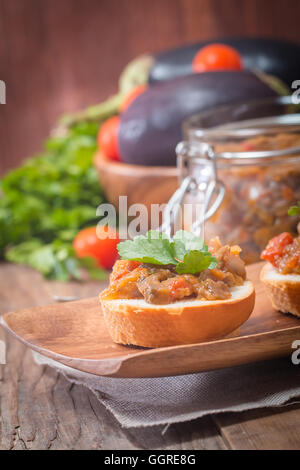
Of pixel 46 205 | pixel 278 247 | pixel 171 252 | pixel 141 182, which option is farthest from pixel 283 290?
pixel 46 205

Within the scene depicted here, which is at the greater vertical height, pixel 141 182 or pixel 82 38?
pixel 82 38

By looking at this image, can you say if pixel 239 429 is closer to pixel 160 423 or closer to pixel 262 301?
pixel 160 423

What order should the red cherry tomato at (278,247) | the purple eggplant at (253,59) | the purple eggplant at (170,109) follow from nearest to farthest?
1. the red cherry tomato at (278,247)
2. the purple eggplant at (170,109)
3. the purple eggplant at (253,59)

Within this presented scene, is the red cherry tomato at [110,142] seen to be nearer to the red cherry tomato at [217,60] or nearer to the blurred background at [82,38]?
the red cherry tomato at [217,60]

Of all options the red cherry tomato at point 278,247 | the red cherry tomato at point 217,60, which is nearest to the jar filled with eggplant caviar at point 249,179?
the red cherry tomato at point 278,247

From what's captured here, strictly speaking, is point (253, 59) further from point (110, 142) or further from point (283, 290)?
point (283, 290)

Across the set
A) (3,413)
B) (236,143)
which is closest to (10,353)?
(3,413)
